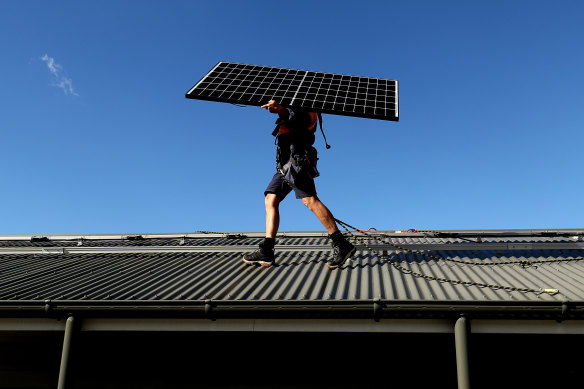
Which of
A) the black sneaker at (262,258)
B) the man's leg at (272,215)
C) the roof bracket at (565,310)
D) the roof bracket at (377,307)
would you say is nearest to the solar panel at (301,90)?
the man's leg at (272,215)

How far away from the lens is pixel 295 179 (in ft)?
19.3

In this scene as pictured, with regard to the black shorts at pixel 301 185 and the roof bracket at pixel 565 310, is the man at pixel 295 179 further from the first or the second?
the roof bracket at pixel 565 310

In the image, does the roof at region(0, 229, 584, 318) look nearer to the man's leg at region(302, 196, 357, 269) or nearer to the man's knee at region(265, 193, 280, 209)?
the man's leg at region(302, 196, 357, 269)

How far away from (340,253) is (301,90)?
2215 mm

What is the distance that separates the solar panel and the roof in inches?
76.0

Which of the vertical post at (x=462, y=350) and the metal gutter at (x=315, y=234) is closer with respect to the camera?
the vertical post at (x=462, y=350)

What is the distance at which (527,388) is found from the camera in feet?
15.2

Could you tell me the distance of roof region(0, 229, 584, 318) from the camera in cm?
403

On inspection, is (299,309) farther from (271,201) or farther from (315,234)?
(315,234)

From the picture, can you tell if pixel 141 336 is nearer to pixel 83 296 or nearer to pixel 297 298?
pixel 83 296

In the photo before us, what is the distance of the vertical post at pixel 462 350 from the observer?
12.3ft

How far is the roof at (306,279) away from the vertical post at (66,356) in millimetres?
181

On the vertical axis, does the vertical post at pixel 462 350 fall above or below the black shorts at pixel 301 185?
below

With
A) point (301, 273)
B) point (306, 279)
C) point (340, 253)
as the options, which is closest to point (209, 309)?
point (306, 279)
